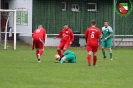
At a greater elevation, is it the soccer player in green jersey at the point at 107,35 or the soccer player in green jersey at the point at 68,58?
the soccer player in green jersey at the point at 107,35

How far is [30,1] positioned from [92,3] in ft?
16.1

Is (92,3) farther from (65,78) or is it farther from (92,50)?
(65,78)

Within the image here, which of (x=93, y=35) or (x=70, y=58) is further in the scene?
(x=70, y=58)

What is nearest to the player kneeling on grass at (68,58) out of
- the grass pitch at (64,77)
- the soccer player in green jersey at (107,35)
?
the grass pitch at (64,77)

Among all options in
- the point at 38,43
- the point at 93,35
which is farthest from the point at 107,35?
the point at 93,35

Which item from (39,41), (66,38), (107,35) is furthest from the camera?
(107,35)

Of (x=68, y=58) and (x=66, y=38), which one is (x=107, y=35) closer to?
(x=66, y=38)

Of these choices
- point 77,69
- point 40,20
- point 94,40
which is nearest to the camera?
point 77,69

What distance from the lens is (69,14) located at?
4322 cm

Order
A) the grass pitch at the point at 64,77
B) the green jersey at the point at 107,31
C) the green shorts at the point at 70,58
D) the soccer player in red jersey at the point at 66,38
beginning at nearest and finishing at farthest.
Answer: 1. the grass pitch at the point at 64,77
2. the green shorts at the point at 70,58
3. the soccer player in red jersey at the point at 66,38
4. the green jersey at the point at 107,31

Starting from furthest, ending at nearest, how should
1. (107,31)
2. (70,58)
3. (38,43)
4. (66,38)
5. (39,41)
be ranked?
(107,31)
(66,38)
(70,58)
(38,43)
(39,41)

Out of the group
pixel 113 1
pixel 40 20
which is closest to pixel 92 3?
pixel 113 1

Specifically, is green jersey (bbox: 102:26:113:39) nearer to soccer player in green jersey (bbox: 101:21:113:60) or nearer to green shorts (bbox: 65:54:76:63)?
soccer player in green jersey (bbox: 101:21:113:60)

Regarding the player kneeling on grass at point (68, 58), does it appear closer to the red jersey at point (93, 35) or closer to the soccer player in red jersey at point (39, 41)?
the soccer player in red jersey at point (39, 41)
